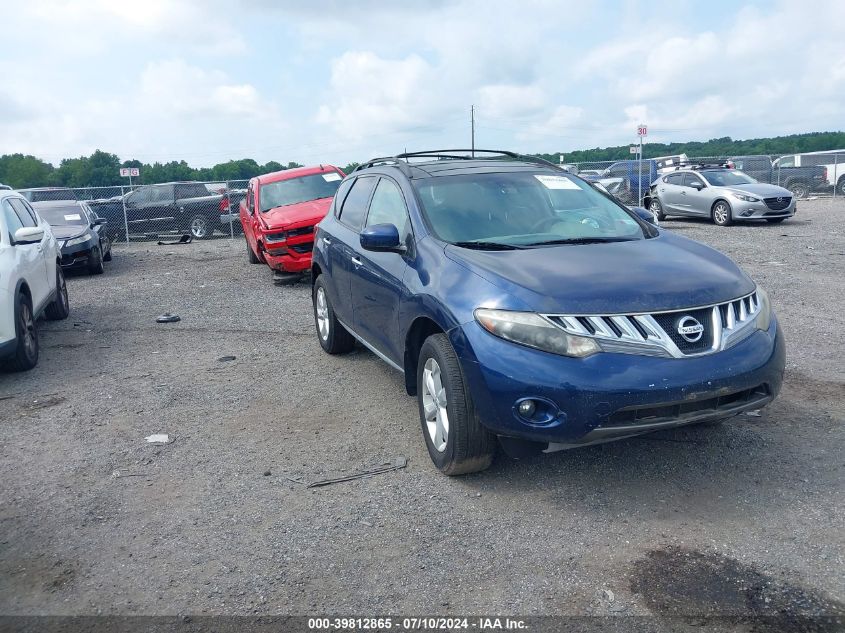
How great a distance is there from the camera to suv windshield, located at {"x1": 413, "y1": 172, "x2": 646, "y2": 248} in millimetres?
4863

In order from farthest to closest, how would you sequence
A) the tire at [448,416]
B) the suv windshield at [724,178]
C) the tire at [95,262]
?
1. the suv windshield at [724,178]
2. the tire at [95,262]
3. the tire at [448,416]

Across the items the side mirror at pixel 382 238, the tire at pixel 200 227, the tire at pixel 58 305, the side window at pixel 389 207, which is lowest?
the tire at pixel 58 305

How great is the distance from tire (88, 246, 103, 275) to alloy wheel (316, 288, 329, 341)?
30.4 feet

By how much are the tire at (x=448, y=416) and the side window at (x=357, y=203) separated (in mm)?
2016

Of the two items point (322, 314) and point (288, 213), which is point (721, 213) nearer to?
point (288, 213)

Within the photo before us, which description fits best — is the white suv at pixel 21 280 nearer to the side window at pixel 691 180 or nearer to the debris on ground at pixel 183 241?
the debris on ground at pixel 183 241

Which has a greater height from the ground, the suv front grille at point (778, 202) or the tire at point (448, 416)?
the suv front grille at point (778, 202)

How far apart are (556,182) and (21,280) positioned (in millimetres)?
5292

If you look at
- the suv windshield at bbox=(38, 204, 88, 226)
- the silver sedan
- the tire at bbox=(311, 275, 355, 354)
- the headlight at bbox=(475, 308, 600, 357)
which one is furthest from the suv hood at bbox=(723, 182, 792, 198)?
the headlight at bbox=(475, 308, 600, 357)

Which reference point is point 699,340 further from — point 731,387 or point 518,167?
point 518,167

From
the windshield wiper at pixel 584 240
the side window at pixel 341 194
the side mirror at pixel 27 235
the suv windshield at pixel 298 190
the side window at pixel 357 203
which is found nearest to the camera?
the windshield wiper at pixel 584 240

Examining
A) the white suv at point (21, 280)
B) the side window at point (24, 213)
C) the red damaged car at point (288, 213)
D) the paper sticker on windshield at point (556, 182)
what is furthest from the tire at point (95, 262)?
the paper sticker on windshield at point (556, 182)

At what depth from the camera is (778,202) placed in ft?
59.7

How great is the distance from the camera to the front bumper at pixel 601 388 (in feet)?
12.0
